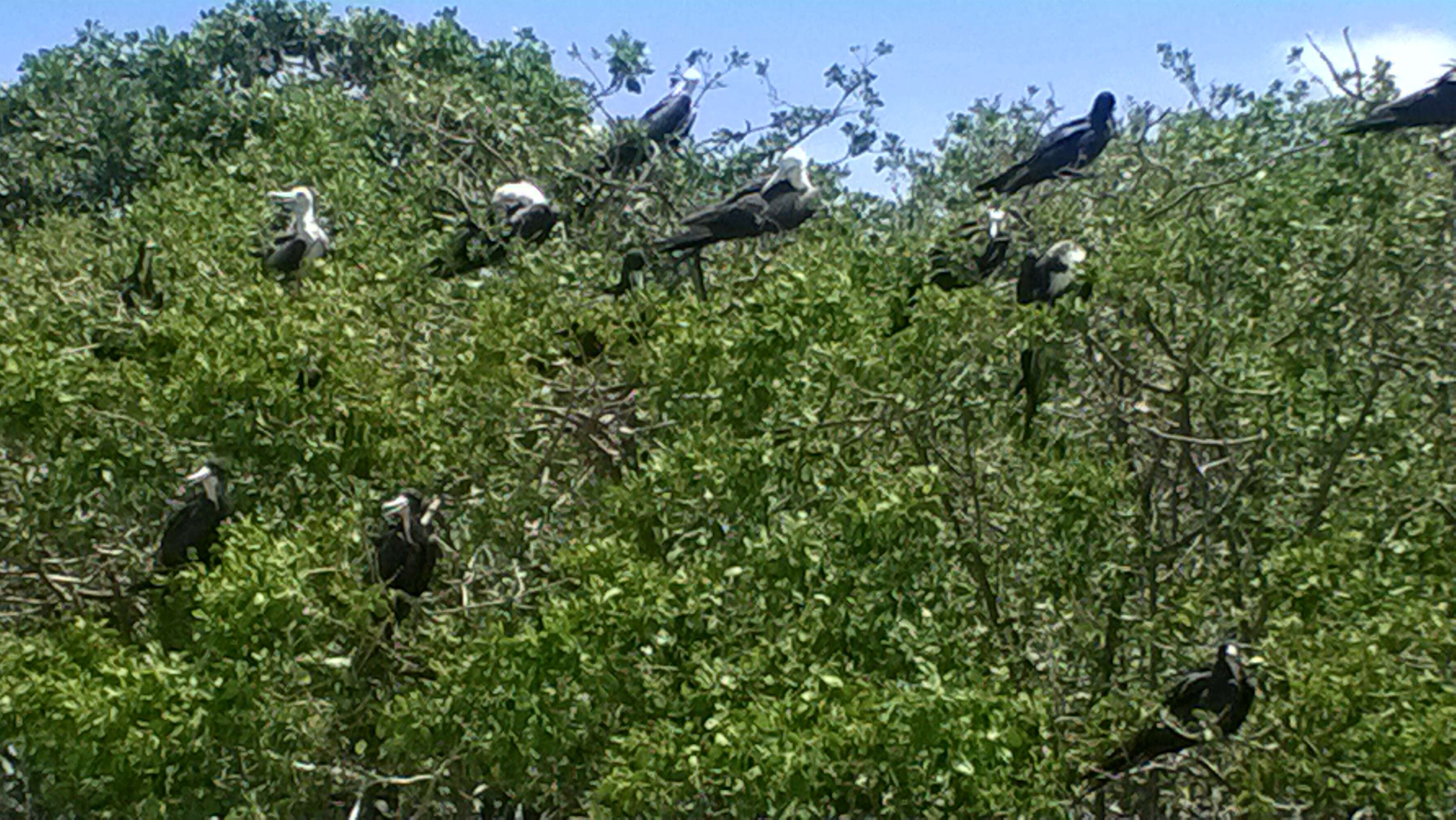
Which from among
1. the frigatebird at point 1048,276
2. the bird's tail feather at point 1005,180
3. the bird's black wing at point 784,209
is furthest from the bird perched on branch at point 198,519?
→ the bird's tail feather at point 1005,180

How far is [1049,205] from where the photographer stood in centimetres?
997

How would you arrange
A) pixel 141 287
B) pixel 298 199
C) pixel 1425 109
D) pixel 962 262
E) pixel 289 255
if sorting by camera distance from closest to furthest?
pixel 1425 109 → pixel 962 262 → pixel 141 287 → pixel 289 255 → pixel 298 199

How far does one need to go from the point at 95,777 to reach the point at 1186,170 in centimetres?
592

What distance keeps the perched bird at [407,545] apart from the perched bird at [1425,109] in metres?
4.62

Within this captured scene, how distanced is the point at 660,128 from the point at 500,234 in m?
2.34

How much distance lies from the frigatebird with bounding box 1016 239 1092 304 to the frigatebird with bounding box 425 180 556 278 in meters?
2.85

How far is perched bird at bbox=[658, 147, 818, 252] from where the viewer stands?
1015 centimetres

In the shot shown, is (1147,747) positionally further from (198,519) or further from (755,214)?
(198,519)

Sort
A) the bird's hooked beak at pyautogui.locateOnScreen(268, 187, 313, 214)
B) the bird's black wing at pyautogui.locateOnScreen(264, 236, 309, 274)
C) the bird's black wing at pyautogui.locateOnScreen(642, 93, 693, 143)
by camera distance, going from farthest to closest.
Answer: the bird's black wing at pyautogui.locateOnScreen(642, 93, 693, 143) < the bird's hooked beak at pyautogui.locateOnScreen(268, 187, 313, 214) < the bird's black wing at pyautogui.locateOnScreen(264, 236, 309, 274)

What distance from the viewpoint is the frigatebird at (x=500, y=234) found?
34.4 feet

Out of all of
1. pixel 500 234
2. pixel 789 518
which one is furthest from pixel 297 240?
pixel 789 518

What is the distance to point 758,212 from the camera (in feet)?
33.3

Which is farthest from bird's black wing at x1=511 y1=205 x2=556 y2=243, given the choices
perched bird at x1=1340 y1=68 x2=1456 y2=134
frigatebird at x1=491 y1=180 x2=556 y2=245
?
perched bird at x1=1340 y1=68 x2=1456 y2=134

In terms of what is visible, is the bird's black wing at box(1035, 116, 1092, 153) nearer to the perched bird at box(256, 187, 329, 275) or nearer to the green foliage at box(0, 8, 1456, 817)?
the green foliage at box(0, 8, 1456, 817)
